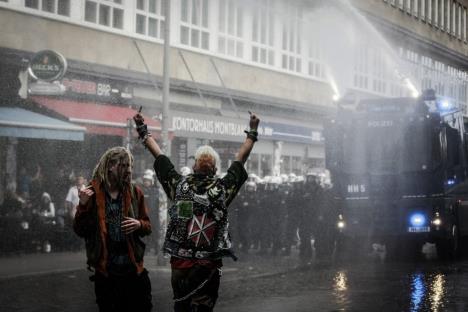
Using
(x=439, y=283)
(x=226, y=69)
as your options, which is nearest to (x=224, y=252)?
(x=439, y=283)

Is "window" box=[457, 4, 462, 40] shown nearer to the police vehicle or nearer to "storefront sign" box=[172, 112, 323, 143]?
"storefront sign" box=[172, 112, 323, 143]

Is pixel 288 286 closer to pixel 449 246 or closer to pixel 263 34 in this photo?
pixel 449 246

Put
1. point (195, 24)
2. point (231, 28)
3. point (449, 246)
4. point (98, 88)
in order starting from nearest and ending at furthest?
1. point (449, 246)
2. point (98, 88)
3. point (195, 24)
4. point (231, 28)

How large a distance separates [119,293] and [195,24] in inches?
956

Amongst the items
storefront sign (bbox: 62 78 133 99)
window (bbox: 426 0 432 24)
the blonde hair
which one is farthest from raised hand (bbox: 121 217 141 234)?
window (bbox: 426 0 432 24)

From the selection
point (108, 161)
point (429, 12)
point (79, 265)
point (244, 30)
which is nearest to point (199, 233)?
point (108, 161)

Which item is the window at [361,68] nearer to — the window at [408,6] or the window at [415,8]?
the window at [408,6]

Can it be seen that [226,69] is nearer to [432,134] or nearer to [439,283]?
[432,134]

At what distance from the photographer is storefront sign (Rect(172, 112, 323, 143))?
27016mm

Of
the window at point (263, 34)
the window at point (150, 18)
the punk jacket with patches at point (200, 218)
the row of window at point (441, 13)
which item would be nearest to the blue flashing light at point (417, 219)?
the punk jacket with patches at point (200, 218)

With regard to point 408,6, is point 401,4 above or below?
below

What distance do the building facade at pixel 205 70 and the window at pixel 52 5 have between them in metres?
0.03

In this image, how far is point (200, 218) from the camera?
672 centimetres

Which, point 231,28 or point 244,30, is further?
point 244,30
